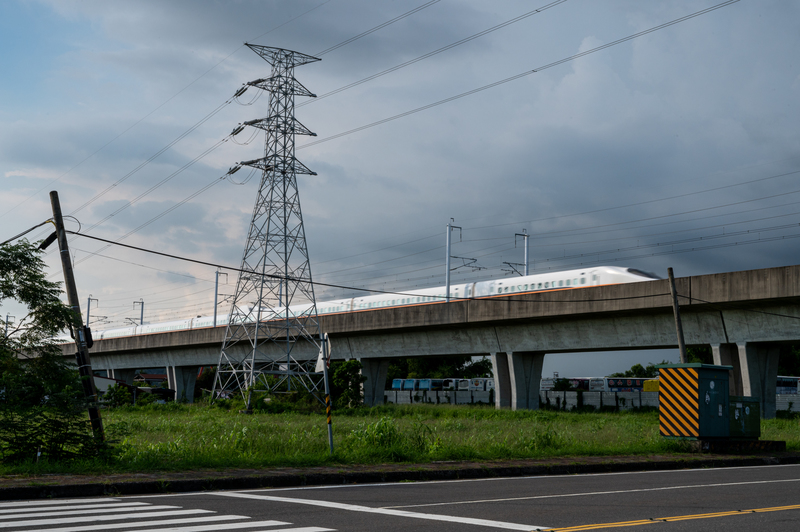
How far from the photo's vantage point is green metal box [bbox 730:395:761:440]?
63.7ft

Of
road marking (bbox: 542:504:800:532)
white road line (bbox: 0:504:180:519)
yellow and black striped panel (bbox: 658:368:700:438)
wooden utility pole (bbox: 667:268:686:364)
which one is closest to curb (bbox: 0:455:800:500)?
yellow and black striped panel (bbox: 658:368:700:438)

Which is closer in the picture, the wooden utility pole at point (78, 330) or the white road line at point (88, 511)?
the white road line at point (88, 511)

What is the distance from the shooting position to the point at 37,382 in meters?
13.3

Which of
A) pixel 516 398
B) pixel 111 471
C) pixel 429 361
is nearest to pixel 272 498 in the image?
pixel 111 471

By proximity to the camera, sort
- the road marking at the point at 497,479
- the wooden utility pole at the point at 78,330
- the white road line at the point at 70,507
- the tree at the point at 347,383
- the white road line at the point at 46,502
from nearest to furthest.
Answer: the white road line at the point at 70,507 < the white road line at the point at 46,502 < the road marking at the point at 497,479 < the wooden utility pole at the point at 78,330 < the tree at the point at 347,383

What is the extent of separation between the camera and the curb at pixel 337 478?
35.9 feet

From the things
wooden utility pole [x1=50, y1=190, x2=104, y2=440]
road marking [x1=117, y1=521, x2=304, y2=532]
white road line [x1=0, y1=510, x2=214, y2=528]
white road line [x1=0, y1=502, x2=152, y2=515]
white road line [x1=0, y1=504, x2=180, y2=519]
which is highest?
wooden utility pole [x1=50, y1=190, x2=104, y2=440]

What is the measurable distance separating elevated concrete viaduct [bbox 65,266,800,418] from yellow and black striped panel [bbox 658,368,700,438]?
10210mm

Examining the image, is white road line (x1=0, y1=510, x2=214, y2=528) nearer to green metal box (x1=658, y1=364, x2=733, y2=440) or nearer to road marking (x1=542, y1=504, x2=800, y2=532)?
road marking (x1=542, y1=504, x2=800, y2=532)

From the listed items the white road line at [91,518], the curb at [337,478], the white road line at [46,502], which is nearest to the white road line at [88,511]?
the white road line at [91,518]

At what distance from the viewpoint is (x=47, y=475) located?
12016 mm

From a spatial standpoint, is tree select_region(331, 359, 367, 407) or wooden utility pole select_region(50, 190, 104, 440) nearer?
wooden utility pole select_region(50, 190, 104, 440)

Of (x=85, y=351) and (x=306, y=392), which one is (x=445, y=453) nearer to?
(x=85, y=351)

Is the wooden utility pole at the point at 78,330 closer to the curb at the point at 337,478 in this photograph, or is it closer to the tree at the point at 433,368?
the curb at the point at 337,478
